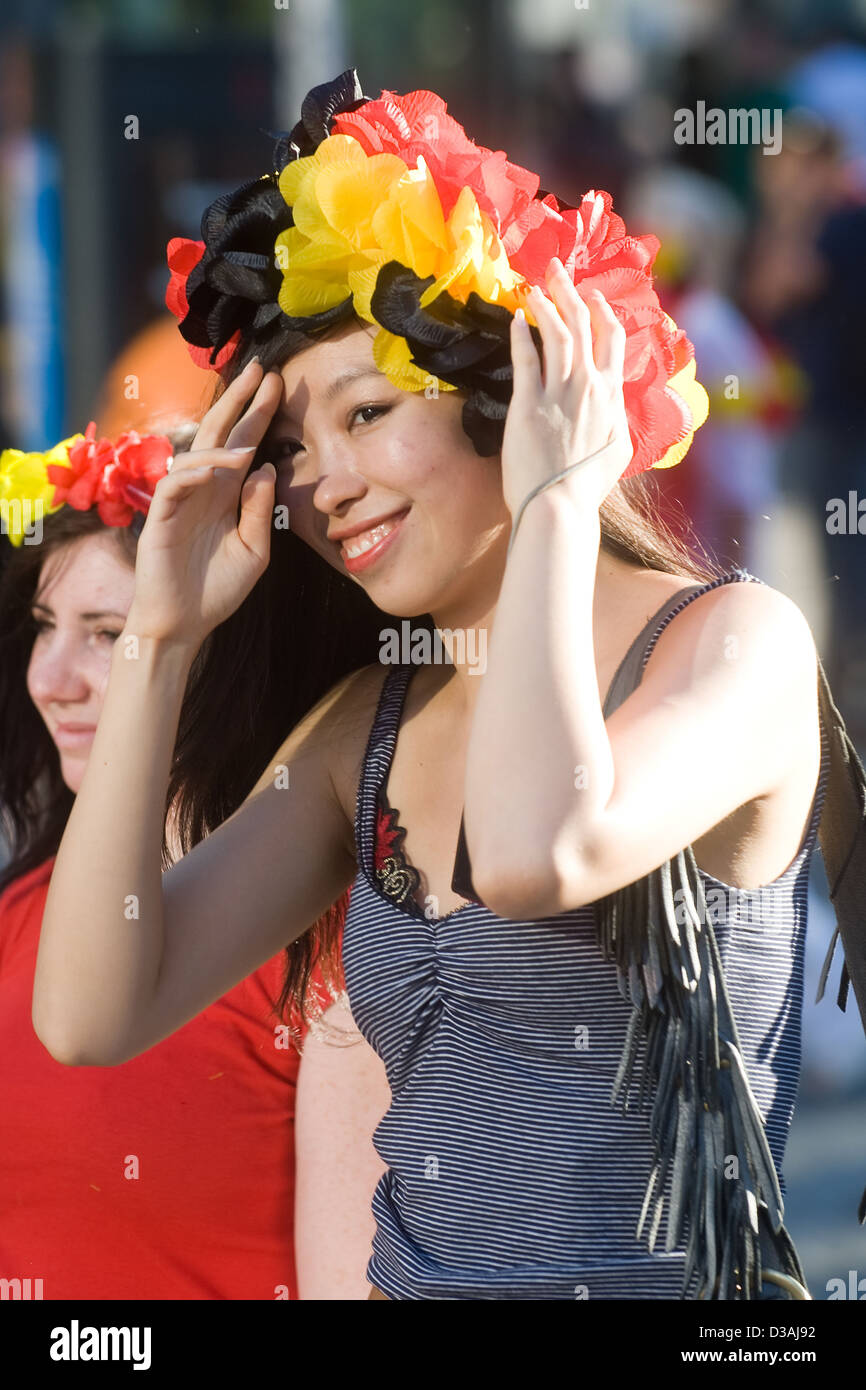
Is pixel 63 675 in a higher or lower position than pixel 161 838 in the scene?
higher

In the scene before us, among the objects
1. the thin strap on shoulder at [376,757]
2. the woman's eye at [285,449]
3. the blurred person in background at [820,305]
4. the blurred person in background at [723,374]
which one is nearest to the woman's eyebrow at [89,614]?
the thin strap on shoulder at [376,757]

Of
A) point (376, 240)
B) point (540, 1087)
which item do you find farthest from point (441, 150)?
point (540, 1087)

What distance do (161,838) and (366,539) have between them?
1.43ft

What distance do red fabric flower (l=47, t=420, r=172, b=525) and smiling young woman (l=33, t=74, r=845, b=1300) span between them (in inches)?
27.7

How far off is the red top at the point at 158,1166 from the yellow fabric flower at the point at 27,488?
0.92 m

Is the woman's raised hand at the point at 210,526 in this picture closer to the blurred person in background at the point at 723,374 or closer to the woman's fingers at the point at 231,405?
the woman's fingers at the point at 231,405

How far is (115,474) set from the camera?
9.42 feet

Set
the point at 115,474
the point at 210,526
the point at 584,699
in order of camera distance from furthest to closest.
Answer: the point at 115,474 → the point at 210,526 → the point at 584,699

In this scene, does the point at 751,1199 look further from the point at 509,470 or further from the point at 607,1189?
the point at 509,470

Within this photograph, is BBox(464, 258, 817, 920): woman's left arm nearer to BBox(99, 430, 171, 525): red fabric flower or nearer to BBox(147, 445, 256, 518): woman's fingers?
BBox(147, 445, 256, 518): woman's fingers

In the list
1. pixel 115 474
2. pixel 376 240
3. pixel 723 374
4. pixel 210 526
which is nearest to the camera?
pixel 376 240

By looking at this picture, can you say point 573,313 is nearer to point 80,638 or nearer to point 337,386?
point 337,386

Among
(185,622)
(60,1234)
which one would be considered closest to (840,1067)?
(60,1234)

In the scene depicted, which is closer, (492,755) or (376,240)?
(492,755)
